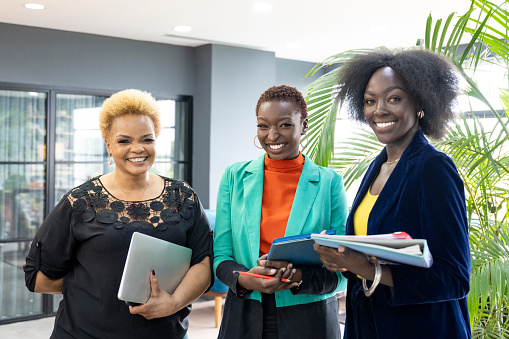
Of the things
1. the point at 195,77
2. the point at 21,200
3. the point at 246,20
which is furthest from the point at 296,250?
the point at 195,77

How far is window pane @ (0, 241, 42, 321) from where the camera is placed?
5090 mm

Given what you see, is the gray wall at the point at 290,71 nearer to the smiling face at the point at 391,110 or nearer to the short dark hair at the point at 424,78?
the short dark hair at the point at 424,78

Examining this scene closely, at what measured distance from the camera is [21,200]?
5.14m

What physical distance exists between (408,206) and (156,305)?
0.78 metres

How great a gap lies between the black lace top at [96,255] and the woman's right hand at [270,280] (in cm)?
29

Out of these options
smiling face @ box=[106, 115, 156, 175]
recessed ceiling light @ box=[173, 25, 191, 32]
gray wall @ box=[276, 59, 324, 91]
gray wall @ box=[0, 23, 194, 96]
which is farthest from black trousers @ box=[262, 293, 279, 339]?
gray wall @ box=[276, 59, 324, 91]

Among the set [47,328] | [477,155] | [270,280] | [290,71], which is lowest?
[47,328]

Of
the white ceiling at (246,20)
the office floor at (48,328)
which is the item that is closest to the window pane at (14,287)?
the office floor at (48,328)

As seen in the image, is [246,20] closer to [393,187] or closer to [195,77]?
[195,77]

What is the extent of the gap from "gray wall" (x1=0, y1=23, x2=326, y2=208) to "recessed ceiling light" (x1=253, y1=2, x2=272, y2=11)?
1.56 meters

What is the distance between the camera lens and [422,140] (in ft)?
4.74

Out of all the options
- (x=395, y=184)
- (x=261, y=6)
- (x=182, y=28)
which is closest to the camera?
(x=395, y=184)

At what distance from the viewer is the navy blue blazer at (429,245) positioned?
126 centimetres

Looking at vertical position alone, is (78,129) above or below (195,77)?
below
